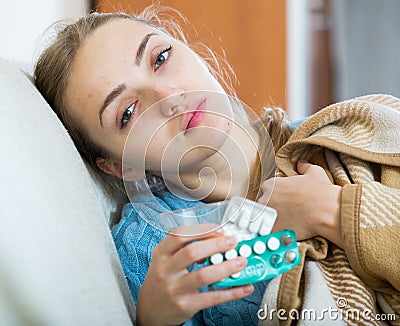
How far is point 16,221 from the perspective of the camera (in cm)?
62

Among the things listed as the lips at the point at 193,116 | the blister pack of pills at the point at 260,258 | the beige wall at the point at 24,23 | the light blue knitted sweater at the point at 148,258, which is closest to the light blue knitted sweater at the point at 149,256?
the light blue knitted sweater at the point at 148,258

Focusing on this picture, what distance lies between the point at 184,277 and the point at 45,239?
144 mm

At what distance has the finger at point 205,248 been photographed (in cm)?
61

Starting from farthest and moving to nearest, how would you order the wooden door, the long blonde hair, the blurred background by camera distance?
1. the wooden door
2. the blurred background
3. the long blonde hair

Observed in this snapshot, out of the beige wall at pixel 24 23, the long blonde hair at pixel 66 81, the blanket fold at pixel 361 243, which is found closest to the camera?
the blanket fold at pixel 361 243

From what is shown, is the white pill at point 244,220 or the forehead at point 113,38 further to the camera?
the forehead at point 113,38

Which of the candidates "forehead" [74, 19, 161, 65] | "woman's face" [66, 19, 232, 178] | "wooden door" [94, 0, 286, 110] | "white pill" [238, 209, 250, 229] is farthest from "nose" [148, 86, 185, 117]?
"wooden door" [94, 0, 286, 110]

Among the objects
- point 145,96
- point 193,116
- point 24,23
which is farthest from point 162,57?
point 24,23

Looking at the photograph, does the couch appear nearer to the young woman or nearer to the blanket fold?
the young woman

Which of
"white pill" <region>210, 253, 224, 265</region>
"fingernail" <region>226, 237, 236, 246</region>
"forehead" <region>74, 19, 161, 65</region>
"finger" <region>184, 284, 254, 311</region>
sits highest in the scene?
"forehead" <region>74, 19, 161, 65</region>

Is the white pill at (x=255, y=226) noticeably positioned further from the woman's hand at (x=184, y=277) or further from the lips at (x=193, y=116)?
the lips at (x=193, y=116)

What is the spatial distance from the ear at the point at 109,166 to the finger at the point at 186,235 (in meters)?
0.38

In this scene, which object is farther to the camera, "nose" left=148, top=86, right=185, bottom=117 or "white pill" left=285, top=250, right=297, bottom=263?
"nose" left=148, top=86, right=185, bottom=117

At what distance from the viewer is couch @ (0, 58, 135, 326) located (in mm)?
605
